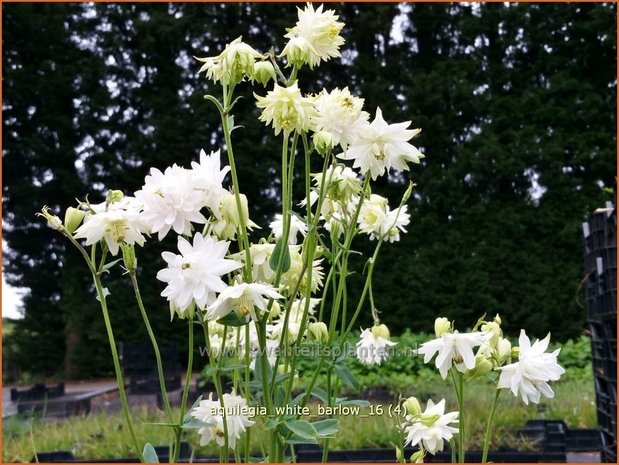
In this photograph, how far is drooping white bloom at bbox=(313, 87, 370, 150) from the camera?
0.92 meters

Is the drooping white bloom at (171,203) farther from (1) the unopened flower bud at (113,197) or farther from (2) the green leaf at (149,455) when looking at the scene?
(2) the green leaf at (149,455)

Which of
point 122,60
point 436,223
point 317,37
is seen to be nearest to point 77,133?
point 122,60

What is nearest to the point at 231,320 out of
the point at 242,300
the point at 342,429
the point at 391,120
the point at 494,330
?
the point at 242,300

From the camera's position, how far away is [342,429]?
11.0ft

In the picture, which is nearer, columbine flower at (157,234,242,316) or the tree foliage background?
columbine flower at (157,234,242,316)

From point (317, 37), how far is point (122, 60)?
7187mm

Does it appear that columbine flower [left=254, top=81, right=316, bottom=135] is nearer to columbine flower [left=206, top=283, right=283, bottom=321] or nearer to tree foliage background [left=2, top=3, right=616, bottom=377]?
columbine flower [left=206, top=283, right=283, bottom=321]

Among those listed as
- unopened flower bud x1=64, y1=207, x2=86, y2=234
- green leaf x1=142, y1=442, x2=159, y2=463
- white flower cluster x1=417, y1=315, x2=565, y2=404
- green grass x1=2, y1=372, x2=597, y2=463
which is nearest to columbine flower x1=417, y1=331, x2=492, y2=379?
white flower cluster x1=417, y1=315, x2=565, y2=404

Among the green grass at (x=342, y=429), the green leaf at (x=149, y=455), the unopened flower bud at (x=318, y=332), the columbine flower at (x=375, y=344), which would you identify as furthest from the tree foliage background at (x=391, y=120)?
the green leaf at (x=149, y=455)

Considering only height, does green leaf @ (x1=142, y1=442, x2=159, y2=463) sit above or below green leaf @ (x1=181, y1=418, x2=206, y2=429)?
below

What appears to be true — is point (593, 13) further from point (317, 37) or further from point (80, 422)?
point (317, 37)

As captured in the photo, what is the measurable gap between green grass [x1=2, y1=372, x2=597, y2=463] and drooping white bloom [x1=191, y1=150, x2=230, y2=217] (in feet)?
7.10

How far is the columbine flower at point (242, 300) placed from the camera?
2.67ft

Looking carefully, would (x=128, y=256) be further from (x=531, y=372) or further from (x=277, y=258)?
(x=531, y=372)
